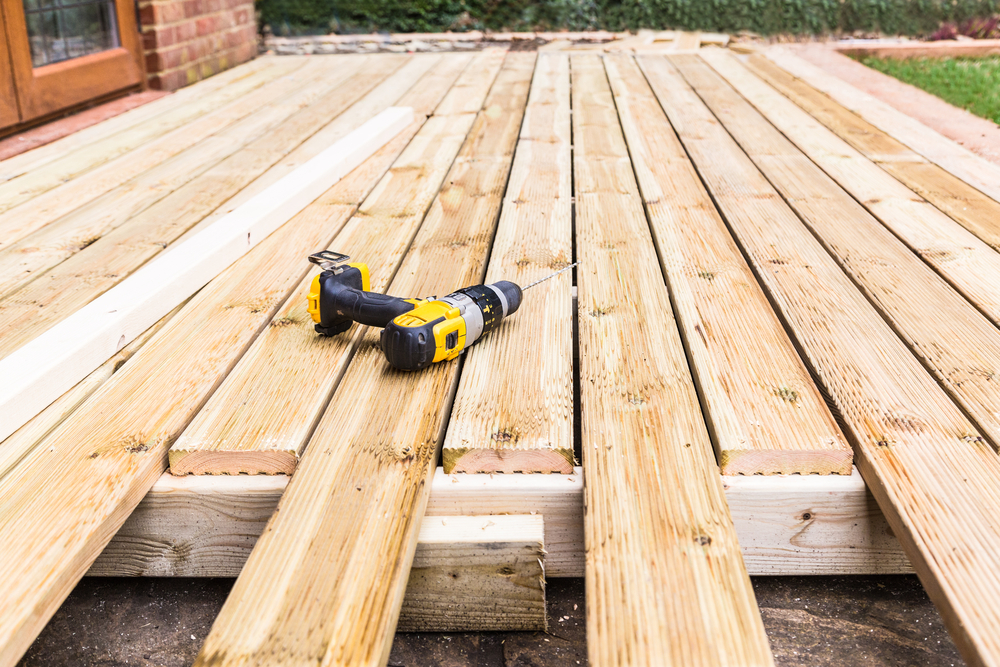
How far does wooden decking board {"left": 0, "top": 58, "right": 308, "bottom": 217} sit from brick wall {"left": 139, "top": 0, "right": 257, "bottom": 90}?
1.11ft

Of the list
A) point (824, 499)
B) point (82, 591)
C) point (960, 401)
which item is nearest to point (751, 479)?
point (824, 499)

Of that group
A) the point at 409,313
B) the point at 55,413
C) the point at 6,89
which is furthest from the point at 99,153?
the point at 409,313

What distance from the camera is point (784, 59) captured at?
16.3 ft

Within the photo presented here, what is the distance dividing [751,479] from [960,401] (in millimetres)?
408

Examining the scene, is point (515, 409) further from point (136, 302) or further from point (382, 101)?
point (382, 101)

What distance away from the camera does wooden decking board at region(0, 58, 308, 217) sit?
242 cm

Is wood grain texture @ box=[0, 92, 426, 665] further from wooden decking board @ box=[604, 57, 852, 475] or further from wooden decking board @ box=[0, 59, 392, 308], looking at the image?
wooden decking board @ box=[604, 57, 852, 475]

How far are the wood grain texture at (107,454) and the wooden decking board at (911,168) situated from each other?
5.74ft

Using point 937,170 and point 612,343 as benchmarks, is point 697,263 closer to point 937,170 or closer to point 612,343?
point 612,343

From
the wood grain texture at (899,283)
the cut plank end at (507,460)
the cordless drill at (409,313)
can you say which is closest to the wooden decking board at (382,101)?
the cordless drill at (409,313)

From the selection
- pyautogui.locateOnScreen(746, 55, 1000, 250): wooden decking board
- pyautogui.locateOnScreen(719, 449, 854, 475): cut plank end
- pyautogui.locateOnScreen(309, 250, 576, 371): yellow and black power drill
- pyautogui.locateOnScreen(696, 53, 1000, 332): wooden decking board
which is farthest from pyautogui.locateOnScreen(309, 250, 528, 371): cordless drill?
pyautogui.locateOnScreen(746, 55, 1000, 250): wooden decking board

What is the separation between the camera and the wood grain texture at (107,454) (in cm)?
95

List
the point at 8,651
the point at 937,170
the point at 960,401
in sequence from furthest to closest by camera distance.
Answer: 1. the point at 937,170
2. the point at 960,401
3. the point at 8,651

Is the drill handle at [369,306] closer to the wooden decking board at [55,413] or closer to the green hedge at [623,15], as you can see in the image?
the wooden decking board at [55,413]
